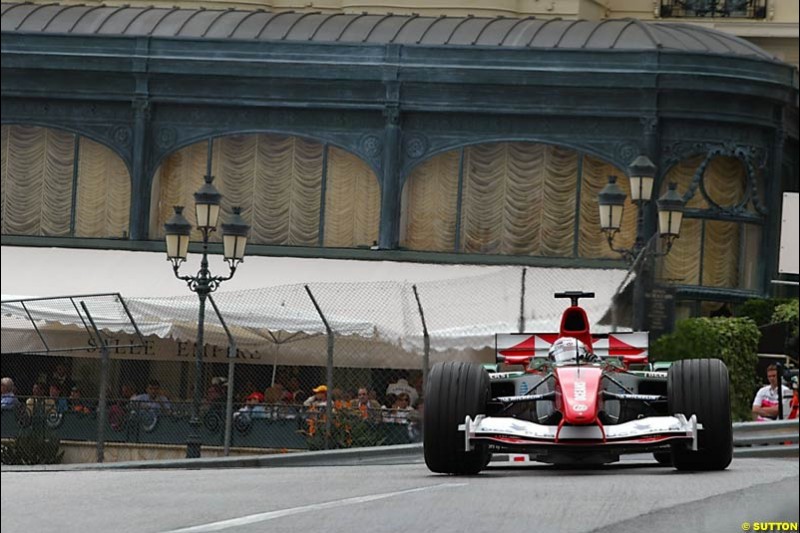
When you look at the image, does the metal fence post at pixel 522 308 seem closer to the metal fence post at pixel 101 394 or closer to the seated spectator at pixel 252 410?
the seated spectator at pixel 252 410

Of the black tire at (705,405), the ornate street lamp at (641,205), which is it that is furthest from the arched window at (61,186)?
the ornate street lamp at (641,205)

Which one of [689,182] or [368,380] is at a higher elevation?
[689,182]

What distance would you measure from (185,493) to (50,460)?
943 cm

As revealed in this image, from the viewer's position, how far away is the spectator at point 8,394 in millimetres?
16688

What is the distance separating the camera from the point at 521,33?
19781mm

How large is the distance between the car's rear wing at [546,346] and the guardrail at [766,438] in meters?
3.04

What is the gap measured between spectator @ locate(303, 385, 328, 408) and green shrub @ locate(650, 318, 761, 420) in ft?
9.56

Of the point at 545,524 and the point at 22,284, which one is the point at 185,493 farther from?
the point at 22,284

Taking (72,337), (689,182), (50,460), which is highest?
(689,182)

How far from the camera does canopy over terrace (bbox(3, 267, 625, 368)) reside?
1755 centimetres

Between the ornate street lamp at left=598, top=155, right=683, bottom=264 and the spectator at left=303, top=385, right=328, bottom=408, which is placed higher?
the ornate street lamp at left=598, top=155, right=683, bottom=264

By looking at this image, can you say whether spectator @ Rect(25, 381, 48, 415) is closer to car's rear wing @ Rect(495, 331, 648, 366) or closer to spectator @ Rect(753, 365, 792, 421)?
spectator @ Rect(753, 365, 792, 421)

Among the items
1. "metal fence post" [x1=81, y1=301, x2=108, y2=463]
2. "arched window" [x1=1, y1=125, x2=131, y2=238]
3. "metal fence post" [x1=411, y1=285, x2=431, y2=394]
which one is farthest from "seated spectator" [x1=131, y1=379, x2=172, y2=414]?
"metal fence post" [x1=411, y1=285, x2=431, y2=394]

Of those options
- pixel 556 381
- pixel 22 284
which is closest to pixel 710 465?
pixel 556 381
